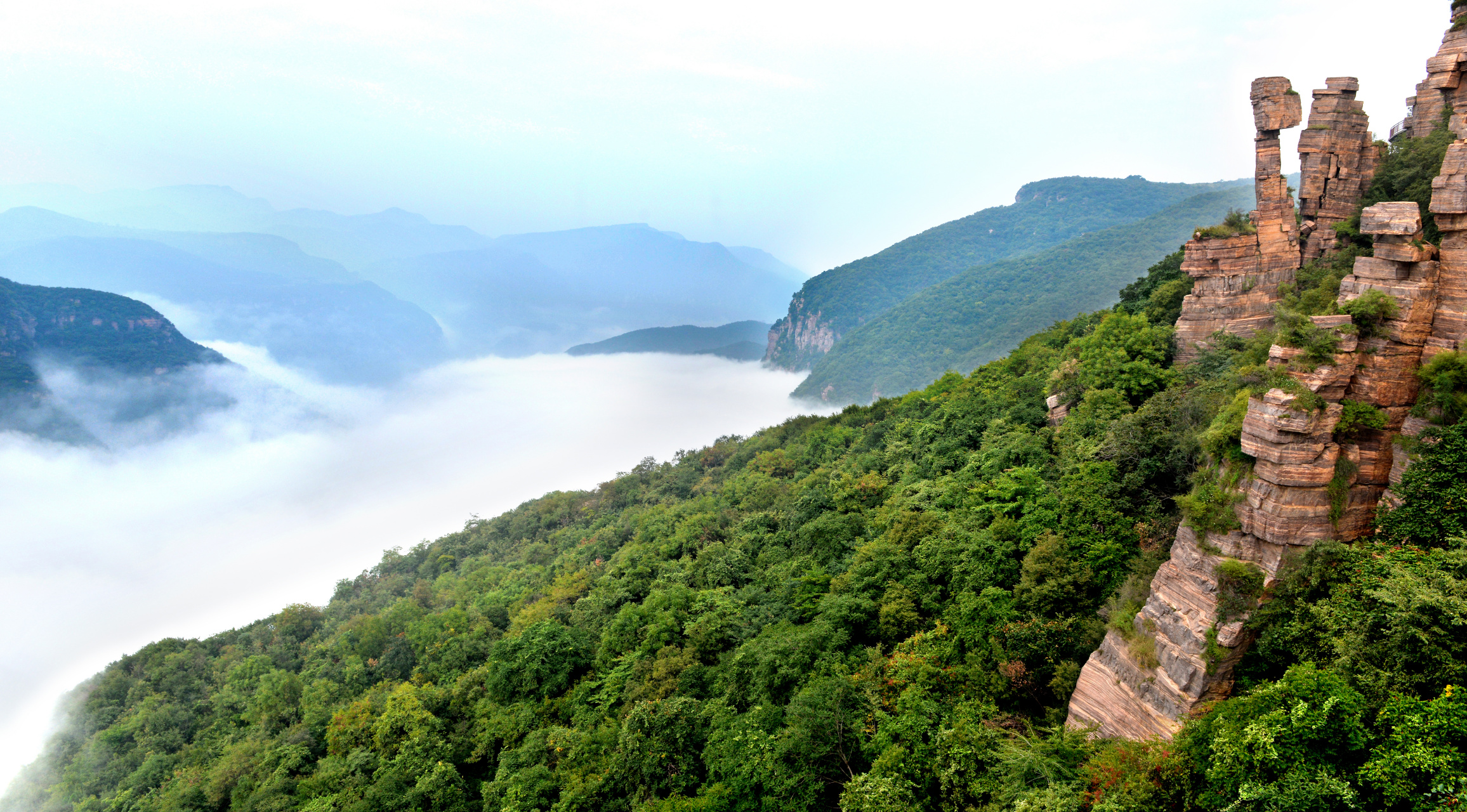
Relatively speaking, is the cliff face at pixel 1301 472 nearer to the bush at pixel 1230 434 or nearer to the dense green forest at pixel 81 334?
the bush at pixel 1230 434

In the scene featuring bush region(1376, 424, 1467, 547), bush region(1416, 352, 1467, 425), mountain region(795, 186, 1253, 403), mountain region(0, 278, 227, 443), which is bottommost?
mountain region(795, 186, 1253, 403)

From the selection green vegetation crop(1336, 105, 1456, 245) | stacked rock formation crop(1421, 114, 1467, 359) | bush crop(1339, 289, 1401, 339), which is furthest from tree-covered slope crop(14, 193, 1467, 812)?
green vegetation crop(1336, 105, 1456, 245)

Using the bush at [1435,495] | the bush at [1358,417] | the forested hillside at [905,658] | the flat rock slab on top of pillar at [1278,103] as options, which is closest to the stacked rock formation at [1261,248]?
the flat rock slab on top of pillar at [1278,103]

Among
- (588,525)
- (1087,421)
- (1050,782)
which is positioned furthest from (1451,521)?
(588,525)

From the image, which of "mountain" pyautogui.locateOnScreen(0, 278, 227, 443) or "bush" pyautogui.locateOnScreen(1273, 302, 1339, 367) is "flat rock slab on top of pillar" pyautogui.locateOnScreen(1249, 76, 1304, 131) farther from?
"mountain" pyautogui.locateOnScreen(0, 278, 227, 443)

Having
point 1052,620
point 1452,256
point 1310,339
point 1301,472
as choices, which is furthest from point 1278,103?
point 1052,620
